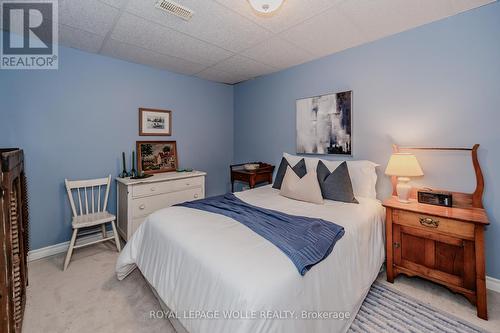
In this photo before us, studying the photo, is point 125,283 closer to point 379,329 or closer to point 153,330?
point 153,330

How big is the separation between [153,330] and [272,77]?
3.52m

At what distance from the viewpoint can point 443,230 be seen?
5.94 feet

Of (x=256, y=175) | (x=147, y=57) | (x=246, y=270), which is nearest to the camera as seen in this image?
(x=246, y=270)

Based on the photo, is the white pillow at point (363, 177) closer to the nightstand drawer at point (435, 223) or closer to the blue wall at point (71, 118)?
the nightstand drawer at point (435, 223)

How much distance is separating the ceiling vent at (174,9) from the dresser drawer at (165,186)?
6.32ft

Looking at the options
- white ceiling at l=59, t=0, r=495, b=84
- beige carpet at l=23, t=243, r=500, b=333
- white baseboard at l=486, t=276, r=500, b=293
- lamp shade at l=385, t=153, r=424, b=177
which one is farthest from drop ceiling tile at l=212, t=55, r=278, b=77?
white baseboard at l=486, t=276, r=500, b=293

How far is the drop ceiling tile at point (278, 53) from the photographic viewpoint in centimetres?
259

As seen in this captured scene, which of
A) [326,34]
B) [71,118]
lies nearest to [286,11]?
[326,34]

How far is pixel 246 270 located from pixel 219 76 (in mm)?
3407

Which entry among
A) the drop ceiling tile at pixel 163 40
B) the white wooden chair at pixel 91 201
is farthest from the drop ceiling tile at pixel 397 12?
the white wooden chair at pixel 91 201

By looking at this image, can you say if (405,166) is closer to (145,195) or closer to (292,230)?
(292,230)

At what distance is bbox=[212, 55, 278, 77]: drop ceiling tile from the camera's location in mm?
3074

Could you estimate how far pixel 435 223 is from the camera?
1848 mm

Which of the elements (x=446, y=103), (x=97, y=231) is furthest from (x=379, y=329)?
(x=97, y=231)
